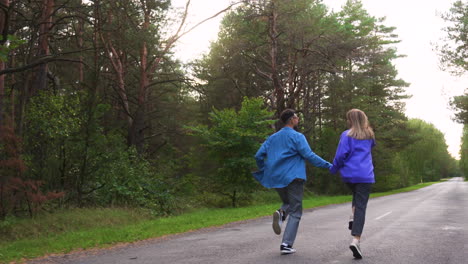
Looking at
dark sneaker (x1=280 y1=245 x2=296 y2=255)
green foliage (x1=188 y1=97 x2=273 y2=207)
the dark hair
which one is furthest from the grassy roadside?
the dark hair

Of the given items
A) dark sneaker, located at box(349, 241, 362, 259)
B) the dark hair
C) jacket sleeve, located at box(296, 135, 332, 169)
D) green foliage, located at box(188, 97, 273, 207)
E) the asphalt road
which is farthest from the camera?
green foliage, located at box(188, 97, 273, 207)

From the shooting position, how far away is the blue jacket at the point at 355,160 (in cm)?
544

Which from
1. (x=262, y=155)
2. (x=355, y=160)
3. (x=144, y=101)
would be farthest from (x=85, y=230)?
(x=144, y=101)

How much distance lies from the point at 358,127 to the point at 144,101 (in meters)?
16.5

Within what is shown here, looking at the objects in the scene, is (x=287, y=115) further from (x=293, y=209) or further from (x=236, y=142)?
(x=236, y=142)

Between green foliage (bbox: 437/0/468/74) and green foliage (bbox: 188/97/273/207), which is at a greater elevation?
green foliage (bbox: 437/0/468/74)

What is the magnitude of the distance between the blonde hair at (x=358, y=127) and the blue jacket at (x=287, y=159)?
0.55 meters

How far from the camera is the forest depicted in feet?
38.8

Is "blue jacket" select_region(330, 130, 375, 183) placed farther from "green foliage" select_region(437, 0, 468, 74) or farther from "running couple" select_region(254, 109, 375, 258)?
"green foliage" select_region(437, 0, 468, 74)

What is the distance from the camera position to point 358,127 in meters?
5.62

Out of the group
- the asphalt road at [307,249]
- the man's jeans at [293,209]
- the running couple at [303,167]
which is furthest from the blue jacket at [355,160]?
the asphalt road at [307,249]

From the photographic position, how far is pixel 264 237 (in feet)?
25.8

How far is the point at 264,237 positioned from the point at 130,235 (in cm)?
292

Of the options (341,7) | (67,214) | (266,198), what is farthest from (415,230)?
(341,7)
